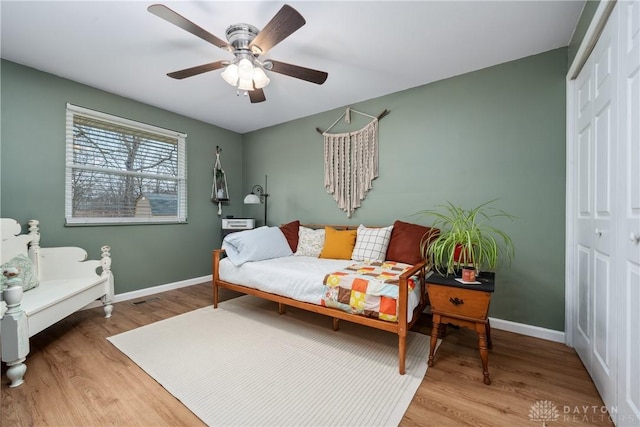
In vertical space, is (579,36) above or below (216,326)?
above

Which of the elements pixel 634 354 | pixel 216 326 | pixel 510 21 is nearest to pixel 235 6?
pixel 510 21

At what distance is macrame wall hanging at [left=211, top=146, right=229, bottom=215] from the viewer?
409 centimetres

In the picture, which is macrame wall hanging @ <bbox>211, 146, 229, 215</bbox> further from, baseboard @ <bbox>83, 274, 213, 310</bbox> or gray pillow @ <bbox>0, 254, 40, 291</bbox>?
gray pillow @ <bbox>0, 254, 40, 291</bbox>

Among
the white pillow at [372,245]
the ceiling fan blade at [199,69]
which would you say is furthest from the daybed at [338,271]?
the ceiling fan blade at [199,69]

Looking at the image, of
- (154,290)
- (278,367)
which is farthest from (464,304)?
(154,290)

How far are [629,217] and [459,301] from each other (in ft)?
3.00

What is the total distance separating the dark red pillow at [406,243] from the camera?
248 cm

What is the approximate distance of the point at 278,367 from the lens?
1798 millimetres

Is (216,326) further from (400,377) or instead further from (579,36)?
(579,36)

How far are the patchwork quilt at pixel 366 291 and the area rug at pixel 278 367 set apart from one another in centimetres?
36

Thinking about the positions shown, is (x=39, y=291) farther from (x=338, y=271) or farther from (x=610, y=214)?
(x=610, y=214)

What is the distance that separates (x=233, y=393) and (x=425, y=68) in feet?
10.0

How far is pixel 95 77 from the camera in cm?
269

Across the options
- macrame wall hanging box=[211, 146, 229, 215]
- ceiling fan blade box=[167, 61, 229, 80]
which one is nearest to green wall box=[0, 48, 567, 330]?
macrame wall hanging box=[211, 146, 229, 215]
